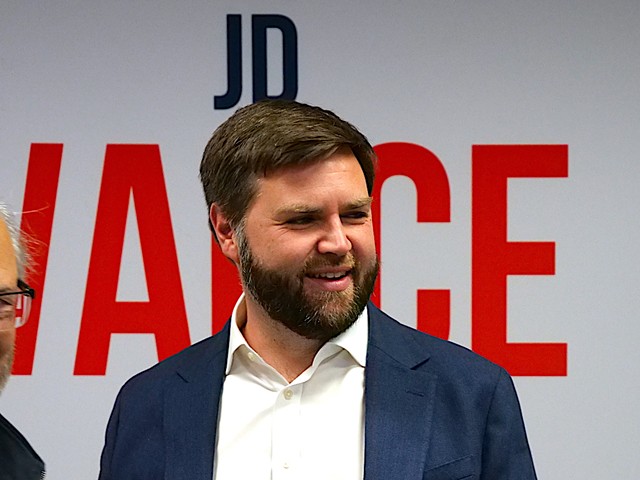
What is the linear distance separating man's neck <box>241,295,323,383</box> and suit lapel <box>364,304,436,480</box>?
0.09 m

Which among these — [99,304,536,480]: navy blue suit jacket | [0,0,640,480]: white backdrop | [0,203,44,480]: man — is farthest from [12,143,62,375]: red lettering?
[0,203,44,480]: man

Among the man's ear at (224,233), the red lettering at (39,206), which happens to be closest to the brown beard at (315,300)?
the man's ear at (224,233)

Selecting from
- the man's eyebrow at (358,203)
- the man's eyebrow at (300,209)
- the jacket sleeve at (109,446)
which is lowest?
the jacket sleeve at (109,446)

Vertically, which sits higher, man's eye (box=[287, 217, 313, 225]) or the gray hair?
man's eye (box=[287, 217, 313, 225])

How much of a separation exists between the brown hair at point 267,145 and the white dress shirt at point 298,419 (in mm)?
236

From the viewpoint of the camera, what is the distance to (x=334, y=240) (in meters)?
1.51

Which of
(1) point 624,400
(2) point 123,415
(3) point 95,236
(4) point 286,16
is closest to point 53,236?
(3) point 95,236

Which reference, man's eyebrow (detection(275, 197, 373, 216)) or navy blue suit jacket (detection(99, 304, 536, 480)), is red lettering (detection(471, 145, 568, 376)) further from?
man's eyebrow (detection(275, 197, 373, 216))

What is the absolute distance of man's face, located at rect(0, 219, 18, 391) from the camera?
1403mm

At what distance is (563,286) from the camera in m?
2.50

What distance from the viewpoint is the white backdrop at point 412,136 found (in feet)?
8.21

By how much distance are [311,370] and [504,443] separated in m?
0.30

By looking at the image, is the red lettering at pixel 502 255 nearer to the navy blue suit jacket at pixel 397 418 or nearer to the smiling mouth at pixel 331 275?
the navy blue suit jacket at pixel 397 418

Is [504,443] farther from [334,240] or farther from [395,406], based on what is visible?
[334,240]
